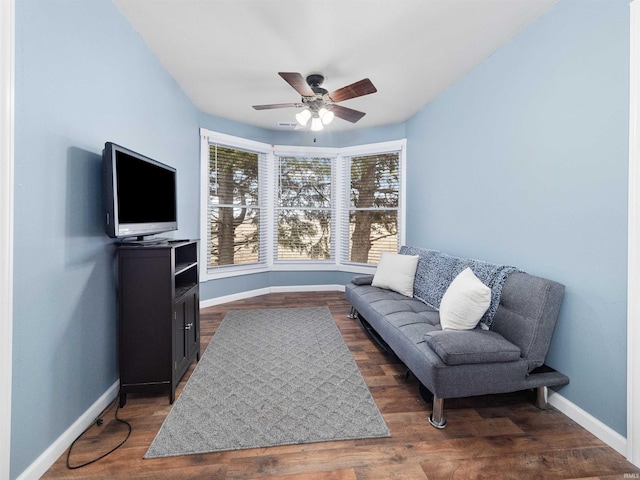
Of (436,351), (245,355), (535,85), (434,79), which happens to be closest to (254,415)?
(245,355)

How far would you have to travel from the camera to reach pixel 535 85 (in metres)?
2.04

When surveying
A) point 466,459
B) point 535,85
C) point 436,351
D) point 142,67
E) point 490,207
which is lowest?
point 466,459

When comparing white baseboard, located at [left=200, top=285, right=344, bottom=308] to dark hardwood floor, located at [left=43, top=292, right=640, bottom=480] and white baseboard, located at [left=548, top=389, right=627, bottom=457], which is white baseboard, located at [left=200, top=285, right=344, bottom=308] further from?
white baseboard, located at [left=548, top=389, right=627, bottom=457]

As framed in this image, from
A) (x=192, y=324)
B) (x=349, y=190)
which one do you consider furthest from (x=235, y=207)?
(x=192, y=324)

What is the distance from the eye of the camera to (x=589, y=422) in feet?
5.36

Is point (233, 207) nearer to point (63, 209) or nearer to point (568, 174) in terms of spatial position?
point (63, 209)

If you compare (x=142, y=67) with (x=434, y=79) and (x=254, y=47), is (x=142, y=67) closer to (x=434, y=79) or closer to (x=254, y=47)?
(x=254, y=47)

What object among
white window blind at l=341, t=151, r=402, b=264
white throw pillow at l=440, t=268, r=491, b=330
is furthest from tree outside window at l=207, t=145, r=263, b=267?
white throw pillow at l=440, t=268, r=491, b=330

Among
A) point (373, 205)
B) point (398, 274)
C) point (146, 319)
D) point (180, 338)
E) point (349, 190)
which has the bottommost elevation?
point (180, 338)

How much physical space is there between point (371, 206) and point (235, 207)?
82.5 inches

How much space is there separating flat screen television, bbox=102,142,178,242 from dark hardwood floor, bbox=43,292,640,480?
3.73 ft

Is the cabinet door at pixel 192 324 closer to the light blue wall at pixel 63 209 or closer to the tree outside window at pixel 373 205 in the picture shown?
the light blue wall at pixel 63 209

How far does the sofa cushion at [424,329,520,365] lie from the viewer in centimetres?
160

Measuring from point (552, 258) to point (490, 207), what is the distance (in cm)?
72
